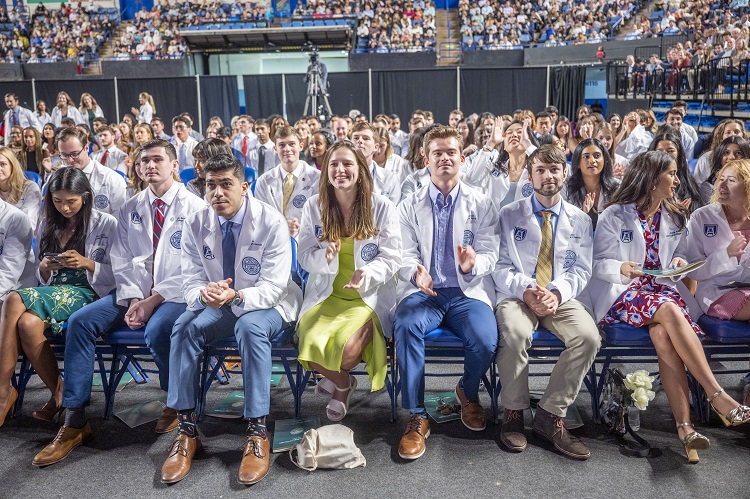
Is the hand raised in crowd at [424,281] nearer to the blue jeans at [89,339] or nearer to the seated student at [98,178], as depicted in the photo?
the blue jeans at [89,339]

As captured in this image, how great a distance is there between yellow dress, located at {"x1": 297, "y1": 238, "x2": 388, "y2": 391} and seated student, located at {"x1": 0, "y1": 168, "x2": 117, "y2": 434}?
1.29 m

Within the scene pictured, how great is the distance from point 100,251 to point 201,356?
41.4 inches

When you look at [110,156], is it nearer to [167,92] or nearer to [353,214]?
[353,214]

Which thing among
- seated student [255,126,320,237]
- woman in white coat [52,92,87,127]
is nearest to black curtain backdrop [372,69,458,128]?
woman in white coat [52,92,87,127]

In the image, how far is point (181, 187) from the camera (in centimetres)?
379

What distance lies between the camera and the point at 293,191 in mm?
5152

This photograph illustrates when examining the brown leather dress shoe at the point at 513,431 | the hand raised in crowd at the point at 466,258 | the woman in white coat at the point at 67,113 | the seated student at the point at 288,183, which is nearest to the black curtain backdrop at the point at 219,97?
the woman in white coat at the point at 67,113

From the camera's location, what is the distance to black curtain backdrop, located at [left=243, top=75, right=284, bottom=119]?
626 inches

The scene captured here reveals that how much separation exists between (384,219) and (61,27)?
77.6 ft

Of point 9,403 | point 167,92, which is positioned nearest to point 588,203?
point 9,403

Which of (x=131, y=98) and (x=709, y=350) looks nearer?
(x=709, y=350)

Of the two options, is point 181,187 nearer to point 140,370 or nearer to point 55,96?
point 140,370

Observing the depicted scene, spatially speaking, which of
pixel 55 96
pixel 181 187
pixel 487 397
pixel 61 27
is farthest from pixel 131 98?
pixel 487 397

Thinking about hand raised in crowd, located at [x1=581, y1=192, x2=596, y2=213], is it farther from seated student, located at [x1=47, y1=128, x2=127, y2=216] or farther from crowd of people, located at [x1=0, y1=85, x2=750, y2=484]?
seated student, located at [x1=47, y1=128, x2=127, y2=216]
